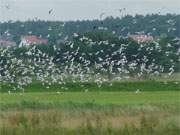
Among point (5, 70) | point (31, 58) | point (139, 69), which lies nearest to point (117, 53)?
point (139, 69)

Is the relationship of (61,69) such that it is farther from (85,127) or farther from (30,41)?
(85,127)

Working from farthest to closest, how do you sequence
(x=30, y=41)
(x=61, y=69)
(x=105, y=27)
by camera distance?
(x=105, y=27) → (x=30, y=41) → (x=61, y=69)

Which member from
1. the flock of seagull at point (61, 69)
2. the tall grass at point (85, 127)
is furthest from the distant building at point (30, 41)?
the tall grass at point (85, 127)

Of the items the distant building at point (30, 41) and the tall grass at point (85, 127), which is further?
the distant building at point (30, 41)

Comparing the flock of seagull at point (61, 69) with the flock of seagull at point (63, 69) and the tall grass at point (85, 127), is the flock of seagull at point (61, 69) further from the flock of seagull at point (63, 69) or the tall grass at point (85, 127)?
the tall grass at point (85, 127)

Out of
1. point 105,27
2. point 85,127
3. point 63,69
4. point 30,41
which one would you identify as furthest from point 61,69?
point 85,127

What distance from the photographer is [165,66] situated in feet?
249

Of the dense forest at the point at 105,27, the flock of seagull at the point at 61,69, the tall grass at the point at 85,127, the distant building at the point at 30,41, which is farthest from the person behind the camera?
the dense forest at the point at 105,27

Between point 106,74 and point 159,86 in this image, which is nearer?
point 159,86

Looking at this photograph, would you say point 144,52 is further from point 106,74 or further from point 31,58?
point 31,58

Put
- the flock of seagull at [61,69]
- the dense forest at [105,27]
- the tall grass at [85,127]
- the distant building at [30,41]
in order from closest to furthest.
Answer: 1. the tall grass at [85,127]
2. the flock of seagull at [61,69]
3. the distant building at [30,41]
4. the dense forest at [105,27]

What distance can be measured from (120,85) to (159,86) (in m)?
3.26

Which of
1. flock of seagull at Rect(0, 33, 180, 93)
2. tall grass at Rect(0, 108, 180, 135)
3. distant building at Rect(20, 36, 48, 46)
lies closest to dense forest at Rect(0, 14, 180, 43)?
distant building at Rect(20, 36, 48, 46)

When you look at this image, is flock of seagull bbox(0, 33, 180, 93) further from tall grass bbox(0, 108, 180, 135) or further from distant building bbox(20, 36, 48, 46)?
tall grass bbox(0, 108, 180, 135)
